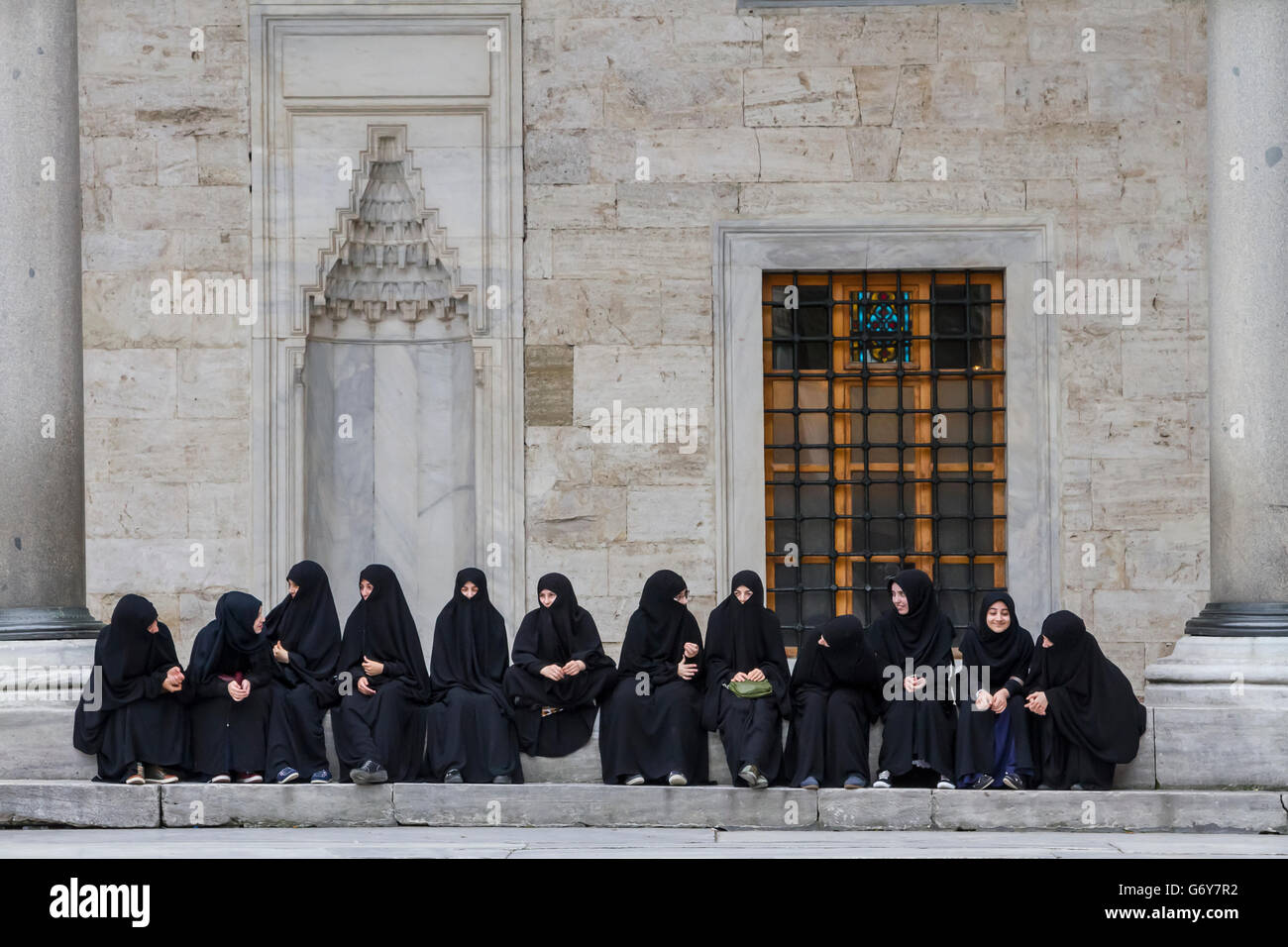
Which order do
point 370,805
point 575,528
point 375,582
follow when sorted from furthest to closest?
point 575,528
point 375,582
point 370,805

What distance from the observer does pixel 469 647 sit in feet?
30.9

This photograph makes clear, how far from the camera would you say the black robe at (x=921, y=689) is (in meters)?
8.78

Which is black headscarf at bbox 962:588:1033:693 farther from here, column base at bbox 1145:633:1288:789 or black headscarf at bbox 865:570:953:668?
column base at bbox 1145:633:1288:789

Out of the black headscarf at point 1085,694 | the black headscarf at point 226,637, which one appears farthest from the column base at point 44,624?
the black headscarf at point 1085,694

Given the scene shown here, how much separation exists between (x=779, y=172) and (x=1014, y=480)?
2.57 m

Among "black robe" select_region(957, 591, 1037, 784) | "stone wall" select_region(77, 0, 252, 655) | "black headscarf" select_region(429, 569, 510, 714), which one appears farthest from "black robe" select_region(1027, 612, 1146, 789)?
"stone wall" select_region(77, 0, 252, 655)

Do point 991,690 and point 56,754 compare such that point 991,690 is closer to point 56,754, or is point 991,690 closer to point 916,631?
point 916,631

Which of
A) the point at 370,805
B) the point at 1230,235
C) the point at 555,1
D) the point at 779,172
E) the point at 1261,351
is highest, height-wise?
the point at 555,1

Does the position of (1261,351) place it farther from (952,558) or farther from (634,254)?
(634,254)

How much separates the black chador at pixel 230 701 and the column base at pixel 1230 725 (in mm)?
4415

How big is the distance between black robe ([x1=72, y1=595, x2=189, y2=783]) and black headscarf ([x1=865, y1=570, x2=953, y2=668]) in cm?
354

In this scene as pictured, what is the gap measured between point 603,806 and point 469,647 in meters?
1.24

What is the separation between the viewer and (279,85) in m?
12.1

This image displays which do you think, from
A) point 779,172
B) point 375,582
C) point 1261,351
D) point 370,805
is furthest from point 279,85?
point 1261,351
